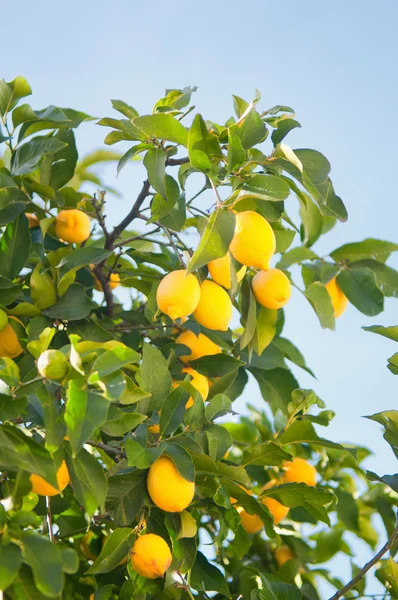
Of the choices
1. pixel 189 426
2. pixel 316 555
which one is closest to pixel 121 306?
pixel 189 426

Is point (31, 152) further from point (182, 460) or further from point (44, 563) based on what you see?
point (44, 563)

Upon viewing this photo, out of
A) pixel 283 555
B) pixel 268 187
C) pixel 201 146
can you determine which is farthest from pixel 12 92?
pixel 283 555

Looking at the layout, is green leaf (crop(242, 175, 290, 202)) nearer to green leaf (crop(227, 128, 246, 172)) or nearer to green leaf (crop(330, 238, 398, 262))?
green leaf (crop(227, 128, 246, 172))

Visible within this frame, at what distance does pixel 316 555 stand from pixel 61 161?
117 cm

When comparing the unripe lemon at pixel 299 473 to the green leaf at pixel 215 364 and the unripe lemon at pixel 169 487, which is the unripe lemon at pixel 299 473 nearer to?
the green leaf at pixel 215 364

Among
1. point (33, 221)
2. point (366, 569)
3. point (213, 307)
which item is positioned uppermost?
point (213, 307)

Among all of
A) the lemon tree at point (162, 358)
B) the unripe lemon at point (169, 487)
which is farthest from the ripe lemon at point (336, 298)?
the unripe lemon at point (169, 487)

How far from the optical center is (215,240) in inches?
44.5

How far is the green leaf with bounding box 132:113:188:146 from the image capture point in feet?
4.07

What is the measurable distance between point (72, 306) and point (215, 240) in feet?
1.49

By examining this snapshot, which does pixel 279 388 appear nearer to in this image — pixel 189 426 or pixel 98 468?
pixel 189 426

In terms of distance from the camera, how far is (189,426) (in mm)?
1334

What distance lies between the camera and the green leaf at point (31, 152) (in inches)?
59.2

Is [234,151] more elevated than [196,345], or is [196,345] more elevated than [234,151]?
[234,151]
